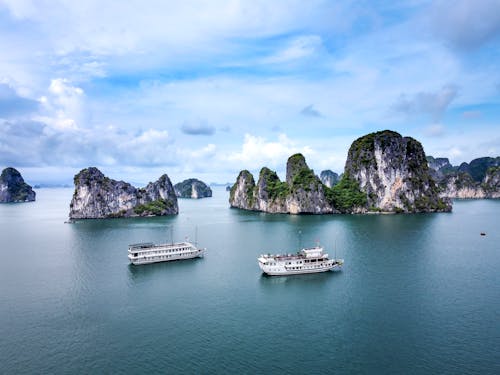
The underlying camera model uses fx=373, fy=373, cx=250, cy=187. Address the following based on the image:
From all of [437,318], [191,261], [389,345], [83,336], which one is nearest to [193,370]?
[83,336]

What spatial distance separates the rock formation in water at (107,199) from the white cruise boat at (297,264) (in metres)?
108

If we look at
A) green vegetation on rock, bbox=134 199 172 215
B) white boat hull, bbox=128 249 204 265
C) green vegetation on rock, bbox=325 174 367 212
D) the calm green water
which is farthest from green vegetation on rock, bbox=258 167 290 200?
white boat hull, bbox=128 249 204 265

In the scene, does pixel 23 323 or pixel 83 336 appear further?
pixel 23 323

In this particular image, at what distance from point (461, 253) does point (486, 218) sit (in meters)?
80.5

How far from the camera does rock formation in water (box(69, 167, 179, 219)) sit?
155250mm

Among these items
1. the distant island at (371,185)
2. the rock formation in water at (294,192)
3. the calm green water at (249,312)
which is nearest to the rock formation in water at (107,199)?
the rock formation in water at (294,192)

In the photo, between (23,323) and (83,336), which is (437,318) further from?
(23,323)

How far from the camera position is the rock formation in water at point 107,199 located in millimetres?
155250

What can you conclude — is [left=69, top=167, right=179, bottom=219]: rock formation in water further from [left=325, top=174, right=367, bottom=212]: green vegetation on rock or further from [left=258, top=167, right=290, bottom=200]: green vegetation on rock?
[left=325, top=174, right=367, bottom=212]: green vegetation on rock

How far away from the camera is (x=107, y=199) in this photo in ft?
521

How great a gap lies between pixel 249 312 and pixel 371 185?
147235mm

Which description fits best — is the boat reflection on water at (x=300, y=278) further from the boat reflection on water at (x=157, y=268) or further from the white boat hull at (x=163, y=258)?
the white boat hull at (x=163, y=258)

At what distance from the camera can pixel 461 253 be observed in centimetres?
8175

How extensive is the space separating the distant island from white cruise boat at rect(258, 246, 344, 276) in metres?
103
